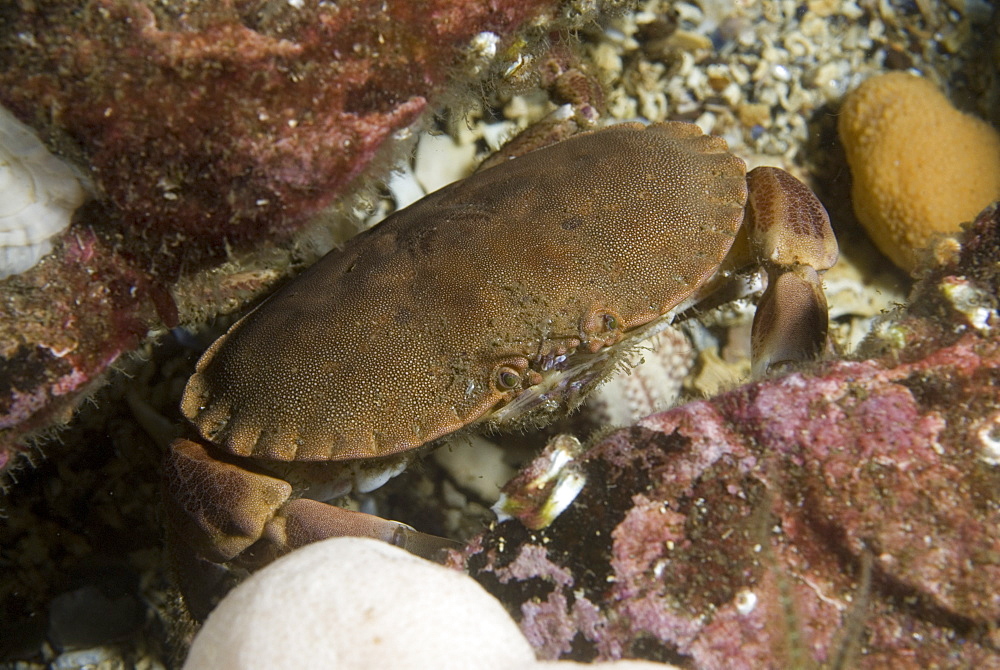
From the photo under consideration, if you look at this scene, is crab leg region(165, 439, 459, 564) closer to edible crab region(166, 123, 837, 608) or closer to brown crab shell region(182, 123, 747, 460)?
edible crab region(166, 123, 837, 608)

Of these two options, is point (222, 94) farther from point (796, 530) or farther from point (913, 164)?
point (913, 164)

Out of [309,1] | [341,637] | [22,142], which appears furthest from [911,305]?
[22,142]

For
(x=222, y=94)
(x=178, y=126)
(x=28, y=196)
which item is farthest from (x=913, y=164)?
(x=28, y=196)

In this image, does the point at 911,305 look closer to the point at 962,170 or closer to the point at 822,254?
the point at 822,254

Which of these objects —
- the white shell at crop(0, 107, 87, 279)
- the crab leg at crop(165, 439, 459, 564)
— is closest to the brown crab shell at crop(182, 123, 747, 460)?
the crab leg at crop(165, 439, 459, 564)

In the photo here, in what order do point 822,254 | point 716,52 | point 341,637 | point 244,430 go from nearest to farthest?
point 341,637 → point 244,430 → point 822,254 → point 716,52

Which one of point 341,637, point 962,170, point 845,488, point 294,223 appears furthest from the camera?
point 962,170

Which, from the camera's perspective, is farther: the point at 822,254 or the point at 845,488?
the point at 822,254

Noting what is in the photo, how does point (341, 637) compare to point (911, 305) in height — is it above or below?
above
